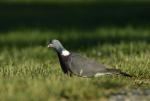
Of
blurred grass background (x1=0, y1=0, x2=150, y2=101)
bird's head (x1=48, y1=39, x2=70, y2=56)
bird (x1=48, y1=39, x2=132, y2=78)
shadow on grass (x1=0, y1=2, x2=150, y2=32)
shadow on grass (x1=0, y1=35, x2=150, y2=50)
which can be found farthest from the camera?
shadow on grass (x1=0, y1=2, x2=150, y2=32)

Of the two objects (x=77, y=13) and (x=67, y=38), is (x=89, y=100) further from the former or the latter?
(x=77, y=13)

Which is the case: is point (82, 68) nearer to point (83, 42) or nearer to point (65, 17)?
point (83, 42)

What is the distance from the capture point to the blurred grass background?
9844 mm

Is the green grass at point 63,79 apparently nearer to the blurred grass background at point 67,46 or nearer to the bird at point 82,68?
the blurred grass background at point 67,46

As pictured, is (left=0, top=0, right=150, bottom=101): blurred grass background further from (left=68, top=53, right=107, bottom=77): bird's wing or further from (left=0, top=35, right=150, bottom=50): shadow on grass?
(left=68, top=53, right=107, bottom=77): bird's wing

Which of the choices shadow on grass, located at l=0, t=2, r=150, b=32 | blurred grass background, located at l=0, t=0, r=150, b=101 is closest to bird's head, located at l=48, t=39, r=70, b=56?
blurred grass background, located at l=0, t=0, r=150, b=101

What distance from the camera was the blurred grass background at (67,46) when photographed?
9.84 m

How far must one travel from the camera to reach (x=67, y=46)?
21609mm

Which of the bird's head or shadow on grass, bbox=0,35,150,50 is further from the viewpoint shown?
shadow on grass, bbox=0,35,150,50

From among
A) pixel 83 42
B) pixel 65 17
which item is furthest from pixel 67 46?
pixel 65 17

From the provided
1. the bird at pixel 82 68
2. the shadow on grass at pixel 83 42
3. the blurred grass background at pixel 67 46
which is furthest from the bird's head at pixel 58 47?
the shadow on grass at pixel 83 42

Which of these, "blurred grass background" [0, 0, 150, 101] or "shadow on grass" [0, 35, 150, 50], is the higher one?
"blurred grass background" [0, 0, 150, 101]

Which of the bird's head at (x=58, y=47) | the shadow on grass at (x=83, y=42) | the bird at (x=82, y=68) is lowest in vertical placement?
the shadow on grass at (x=83, y=42)

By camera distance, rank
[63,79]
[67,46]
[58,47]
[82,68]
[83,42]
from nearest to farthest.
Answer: [63,79] < [82,68] < [58,47] < [67,46] < [83,42]
